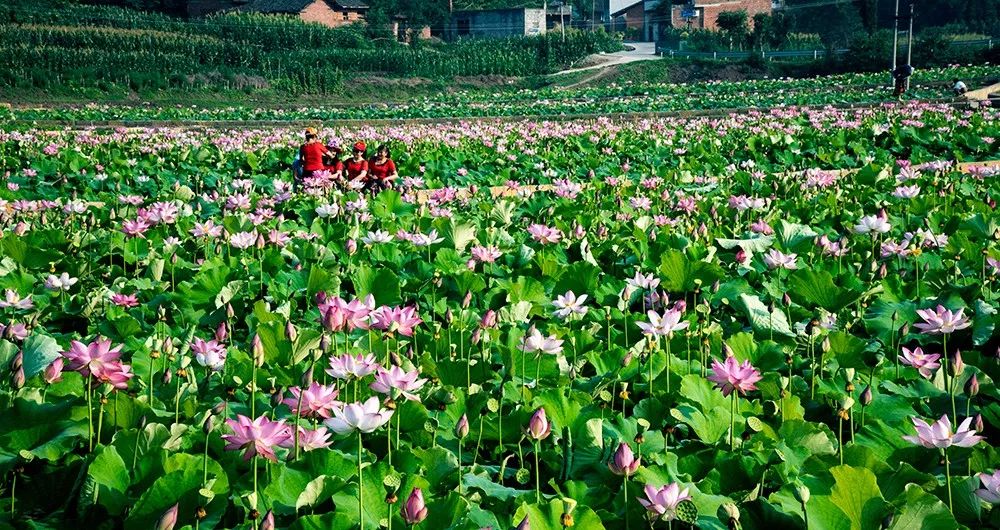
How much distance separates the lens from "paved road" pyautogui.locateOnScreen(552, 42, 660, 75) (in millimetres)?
45881

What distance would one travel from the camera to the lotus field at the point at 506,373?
1.57m

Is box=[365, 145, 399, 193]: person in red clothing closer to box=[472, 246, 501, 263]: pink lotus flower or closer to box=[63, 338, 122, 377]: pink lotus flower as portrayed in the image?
box=[472, 246, 501, 263]: pink lotus flower

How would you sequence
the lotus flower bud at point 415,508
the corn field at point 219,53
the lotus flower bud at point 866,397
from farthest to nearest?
the corn field at point 219,53
the lotus flower bud at point 866,397
the lotus flower bud at point 415,508

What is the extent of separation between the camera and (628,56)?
174 ft

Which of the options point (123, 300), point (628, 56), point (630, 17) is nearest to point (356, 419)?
point (123, 300)

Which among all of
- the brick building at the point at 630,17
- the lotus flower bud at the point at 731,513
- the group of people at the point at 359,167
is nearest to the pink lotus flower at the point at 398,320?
the lotus flower bud at the point at 731,513

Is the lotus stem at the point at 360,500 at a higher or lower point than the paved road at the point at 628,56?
lower

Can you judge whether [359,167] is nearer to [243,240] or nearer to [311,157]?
[311,157]

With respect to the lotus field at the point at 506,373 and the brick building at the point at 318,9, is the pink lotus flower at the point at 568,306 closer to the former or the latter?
the lotus field at the point at 506,373

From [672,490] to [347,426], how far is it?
1.70ft

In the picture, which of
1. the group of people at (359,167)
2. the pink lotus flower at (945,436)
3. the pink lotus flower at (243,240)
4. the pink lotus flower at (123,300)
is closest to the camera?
the pink lotus flower at (945,436)

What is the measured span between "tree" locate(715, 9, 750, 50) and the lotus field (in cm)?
4801

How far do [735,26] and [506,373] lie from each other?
55461 millimetres

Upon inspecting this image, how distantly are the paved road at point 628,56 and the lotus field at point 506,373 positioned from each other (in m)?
40.6
